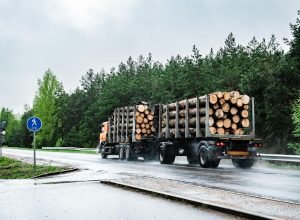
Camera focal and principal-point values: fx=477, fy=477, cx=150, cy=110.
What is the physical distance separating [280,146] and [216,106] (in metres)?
23.0

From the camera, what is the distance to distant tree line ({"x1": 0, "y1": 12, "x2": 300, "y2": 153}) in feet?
132

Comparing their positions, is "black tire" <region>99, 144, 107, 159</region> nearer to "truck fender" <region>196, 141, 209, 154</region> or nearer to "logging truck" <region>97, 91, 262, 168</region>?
"logging truck" <region>97, 91, 262, 168</region>

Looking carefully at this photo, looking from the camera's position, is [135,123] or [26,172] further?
[135,123]

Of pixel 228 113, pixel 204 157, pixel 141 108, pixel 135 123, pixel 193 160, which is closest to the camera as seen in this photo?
pixel 204 157

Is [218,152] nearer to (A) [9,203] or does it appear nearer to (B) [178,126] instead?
(B) [178,126]

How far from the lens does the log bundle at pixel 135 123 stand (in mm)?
27094

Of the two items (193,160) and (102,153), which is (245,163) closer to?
(193,160)

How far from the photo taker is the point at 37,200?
32.2 ft

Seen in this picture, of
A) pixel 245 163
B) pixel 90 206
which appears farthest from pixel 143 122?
pixel 90 206

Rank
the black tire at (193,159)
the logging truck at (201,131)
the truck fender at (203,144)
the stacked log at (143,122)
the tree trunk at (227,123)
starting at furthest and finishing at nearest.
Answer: the stacked log at (143,122) < the black tire at (193,159) < the tree trunk at (227,123) < the logging truck at (201,131) < the truck fender at (203,144)

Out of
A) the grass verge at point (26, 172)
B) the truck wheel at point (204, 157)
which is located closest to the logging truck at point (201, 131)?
the truck wheel at point (204, 157)

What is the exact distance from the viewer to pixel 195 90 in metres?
59.7

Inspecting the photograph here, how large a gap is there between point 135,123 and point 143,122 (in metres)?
0.46

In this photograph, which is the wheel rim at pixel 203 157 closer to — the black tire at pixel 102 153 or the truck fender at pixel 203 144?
the truck fender at pixel 203 144
